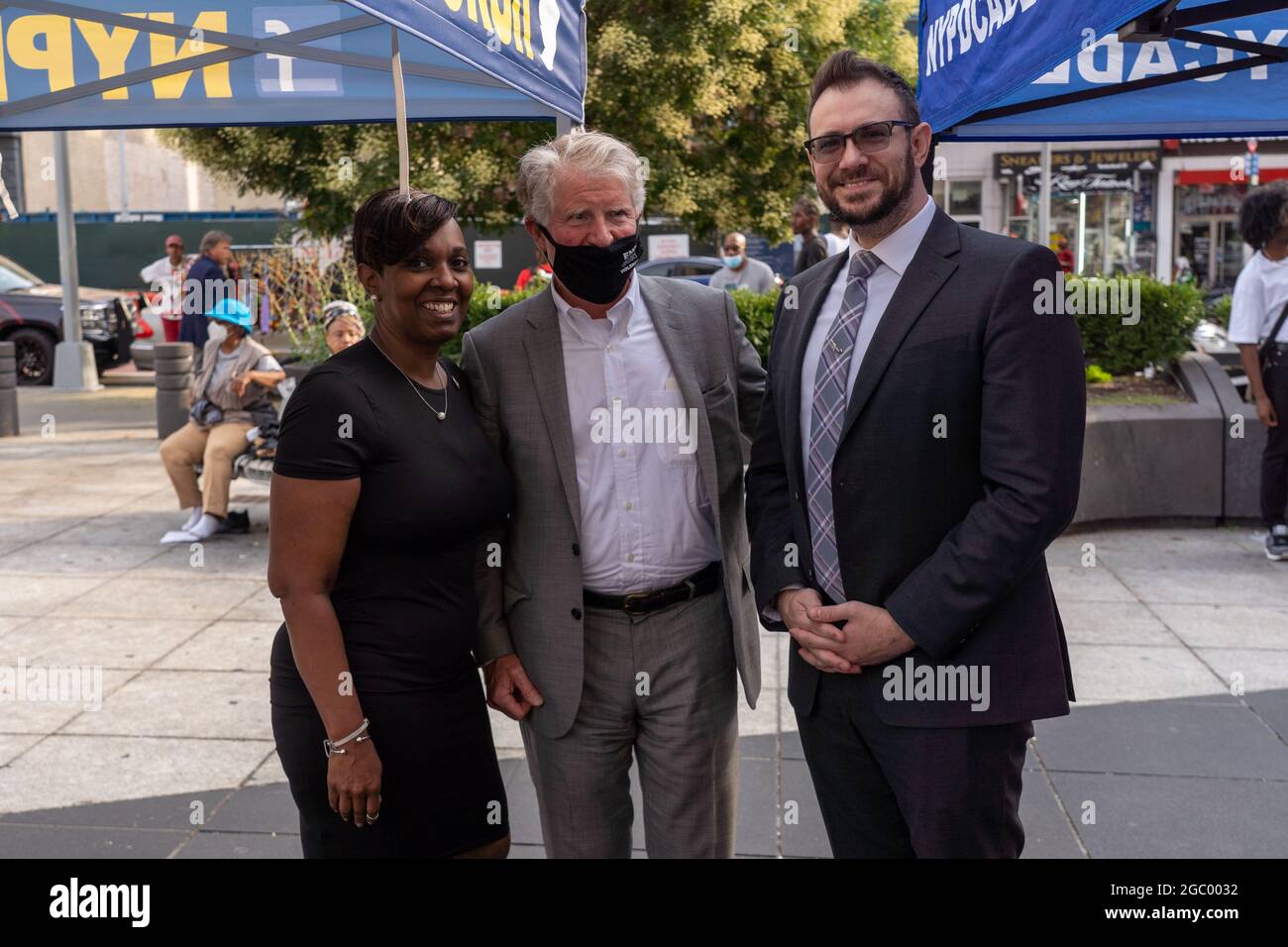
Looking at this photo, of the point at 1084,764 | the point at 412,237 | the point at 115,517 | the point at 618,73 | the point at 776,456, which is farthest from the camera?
the point at 618,73

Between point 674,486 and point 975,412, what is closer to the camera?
point 975,412

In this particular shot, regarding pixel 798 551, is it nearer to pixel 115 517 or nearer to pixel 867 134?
pixel 867 134

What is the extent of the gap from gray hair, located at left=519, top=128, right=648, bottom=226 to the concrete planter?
21.1 feet

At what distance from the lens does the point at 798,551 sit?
279 centimetres

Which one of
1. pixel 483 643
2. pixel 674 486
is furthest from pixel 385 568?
pixel 674 486

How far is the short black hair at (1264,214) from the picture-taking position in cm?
756

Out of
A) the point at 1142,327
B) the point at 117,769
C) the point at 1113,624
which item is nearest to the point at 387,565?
the point at 117,769

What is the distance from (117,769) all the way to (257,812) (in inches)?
30.6

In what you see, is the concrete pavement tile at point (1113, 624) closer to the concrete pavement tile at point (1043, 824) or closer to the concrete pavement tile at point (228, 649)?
the concrete pavement tile at point (1043, 824)

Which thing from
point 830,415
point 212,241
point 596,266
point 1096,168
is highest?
point 1096,168

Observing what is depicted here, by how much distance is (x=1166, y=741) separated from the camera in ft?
16.6

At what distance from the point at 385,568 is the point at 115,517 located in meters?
7.65

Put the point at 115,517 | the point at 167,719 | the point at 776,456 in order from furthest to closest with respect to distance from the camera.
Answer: the point at 115,517 → the point at 167,719 → the point at 776,456

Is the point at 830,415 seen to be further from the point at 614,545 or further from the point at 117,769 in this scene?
the point at 117,769
